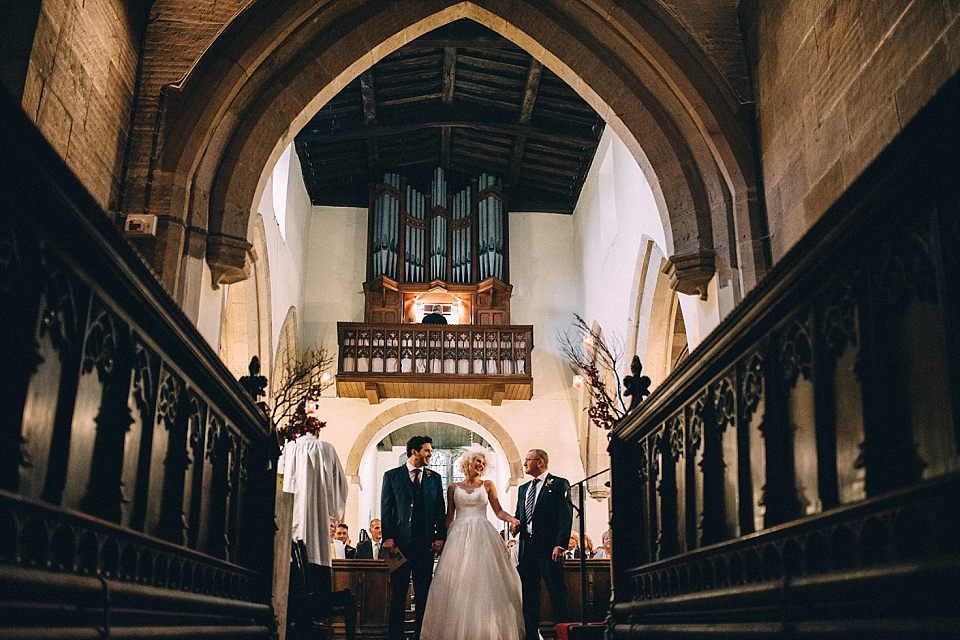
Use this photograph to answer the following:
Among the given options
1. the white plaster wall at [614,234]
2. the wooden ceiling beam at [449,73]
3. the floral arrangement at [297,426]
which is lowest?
the floral arrangement at [297,426]

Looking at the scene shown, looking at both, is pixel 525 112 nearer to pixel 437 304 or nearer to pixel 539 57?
pixel 437 304

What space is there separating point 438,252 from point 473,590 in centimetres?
943

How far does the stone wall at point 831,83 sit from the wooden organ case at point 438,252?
7987mm

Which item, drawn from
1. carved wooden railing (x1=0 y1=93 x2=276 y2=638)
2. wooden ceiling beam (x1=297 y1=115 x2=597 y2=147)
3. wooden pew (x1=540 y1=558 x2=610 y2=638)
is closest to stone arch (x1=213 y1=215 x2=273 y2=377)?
wooden ceiling beam (x1=297 y1=115 x2=597 y2=147)

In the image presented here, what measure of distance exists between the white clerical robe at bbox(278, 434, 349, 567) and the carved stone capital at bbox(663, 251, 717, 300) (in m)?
2.48

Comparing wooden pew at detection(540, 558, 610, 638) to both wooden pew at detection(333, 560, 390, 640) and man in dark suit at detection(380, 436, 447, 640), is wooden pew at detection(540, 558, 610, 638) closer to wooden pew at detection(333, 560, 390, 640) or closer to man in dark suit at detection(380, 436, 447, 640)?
wooden pew at detection(333, 560, 390, 640)

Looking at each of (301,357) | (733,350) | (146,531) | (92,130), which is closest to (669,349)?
(301,357)

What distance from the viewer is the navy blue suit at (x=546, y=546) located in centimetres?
513

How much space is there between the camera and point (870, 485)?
183 centimetres

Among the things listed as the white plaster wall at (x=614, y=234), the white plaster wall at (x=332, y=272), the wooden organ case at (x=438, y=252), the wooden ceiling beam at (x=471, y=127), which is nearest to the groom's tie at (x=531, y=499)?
the white plaster wall at (x=614, y=234)

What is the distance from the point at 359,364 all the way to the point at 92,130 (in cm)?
760

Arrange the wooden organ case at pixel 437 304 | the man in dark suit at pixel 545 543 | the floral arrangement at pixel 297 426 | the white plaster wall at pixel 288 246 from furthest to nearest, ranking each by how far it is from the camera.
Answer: the wooden organ case at pixel 437 304 < the white plaster wall at pixel 288 246 < the floral arrangement at pixel 297 426 < the man in dark suit at pixel 545 543

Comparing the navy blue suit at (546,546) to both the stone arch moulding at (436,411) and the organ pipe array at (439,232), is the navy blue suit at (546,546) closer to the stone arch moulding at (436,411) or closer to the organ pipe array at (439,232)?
the stone arch moulding at (436,411)

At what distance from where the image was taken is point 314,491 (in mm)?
6039
